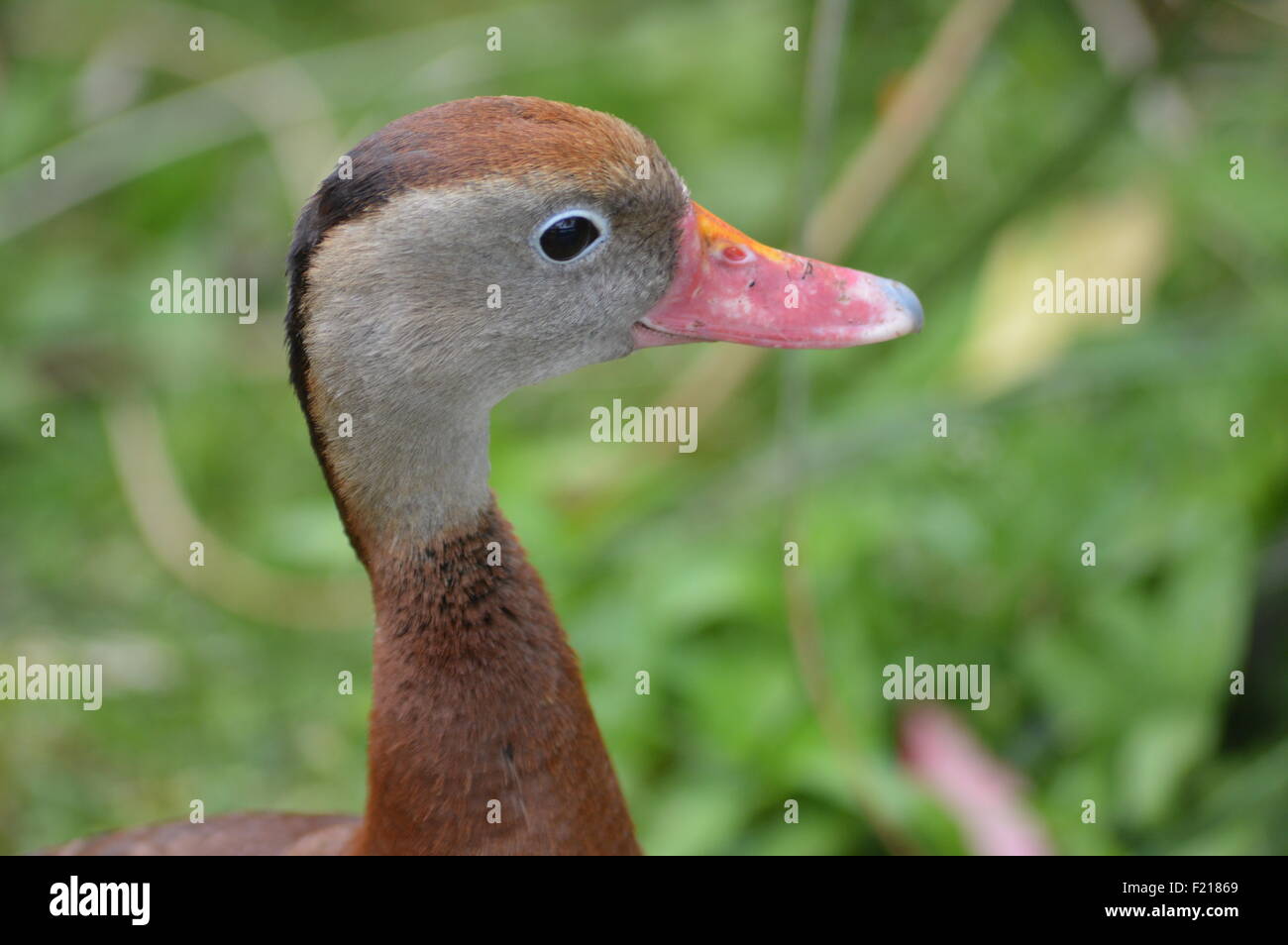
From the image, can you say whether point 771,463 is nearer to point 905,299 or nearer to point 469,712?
point 905,299

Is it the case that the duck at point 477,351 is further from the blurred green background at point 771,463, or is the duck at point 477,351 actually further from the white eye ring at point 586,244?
the blurred green background at point 771,463

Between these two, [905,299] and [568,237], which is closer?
[568,237]

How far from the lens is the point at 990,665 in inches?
94.0

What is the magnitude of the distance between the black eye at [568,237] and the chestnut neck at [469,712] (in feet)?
0.87

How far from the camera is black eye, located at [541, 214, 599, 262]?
133 cm

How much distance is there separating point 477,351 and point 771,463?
1.19 m

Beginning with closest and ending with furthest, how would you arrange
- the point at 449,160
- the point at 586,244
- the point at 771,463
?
the point at 449,160, the point at 586,244, the point at 771,463

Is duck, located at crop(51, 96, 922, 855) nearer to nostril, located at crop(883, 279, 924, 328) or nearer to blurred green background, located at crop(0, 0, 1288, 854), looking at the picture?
nostril, located at crop(883, 279, 924, 328)

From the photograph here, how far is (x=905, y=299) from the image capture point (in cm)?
146

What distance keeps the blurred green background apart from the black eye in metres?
0.72

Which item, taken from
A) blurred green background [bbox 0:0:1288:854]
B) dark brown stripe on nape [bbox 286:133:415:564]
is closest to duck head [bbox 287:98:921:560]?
dark brown stripe on nape [bbox 286:133:415:564]

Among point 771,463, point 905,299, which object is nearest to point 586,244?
point 905,299

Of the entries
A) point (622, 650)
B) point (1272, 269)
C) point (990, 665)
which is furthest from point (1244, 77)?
point (622, 650)
